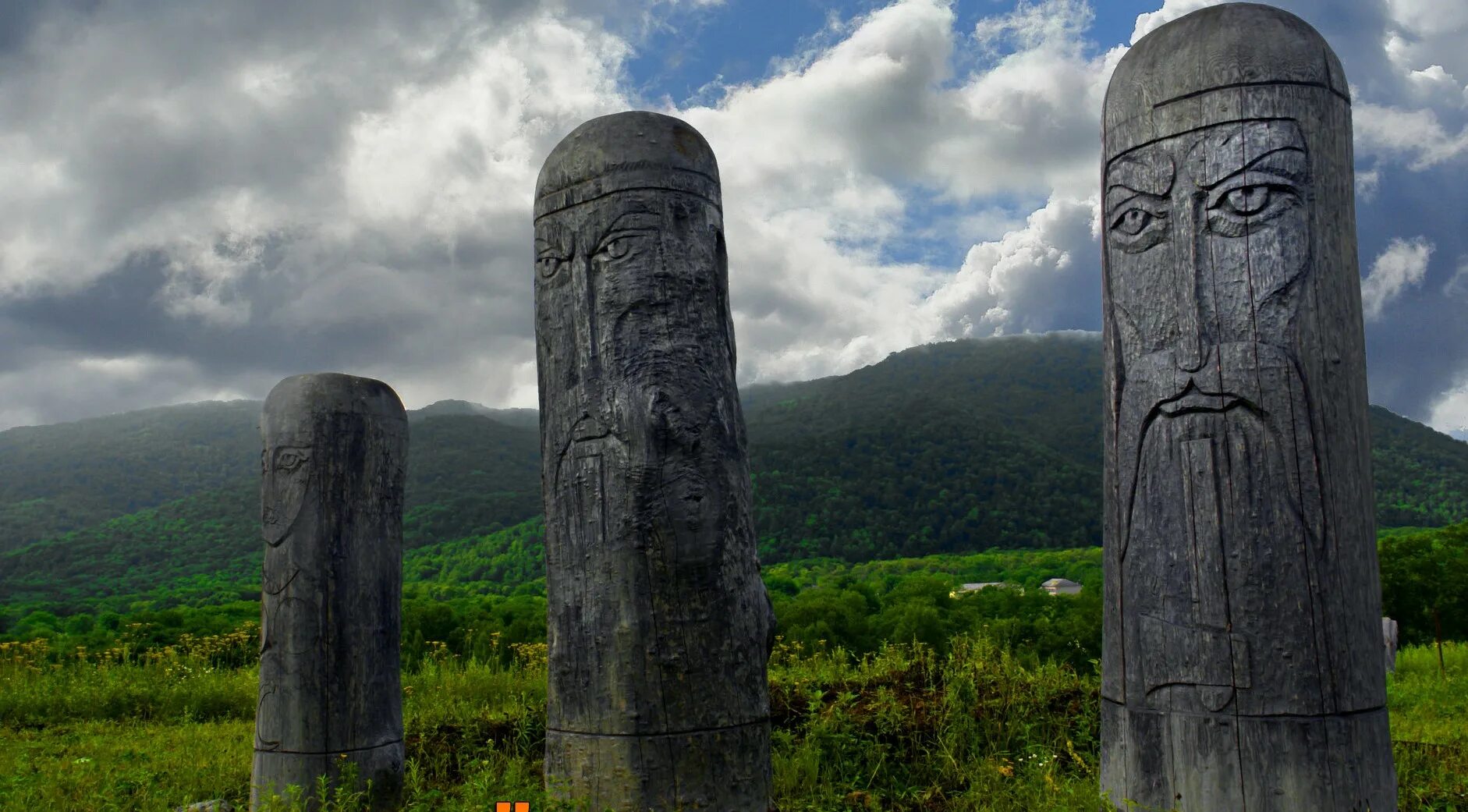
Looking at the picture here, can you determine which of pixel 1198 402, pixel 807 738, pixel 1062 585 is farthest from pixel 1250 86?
pixel 1062 585

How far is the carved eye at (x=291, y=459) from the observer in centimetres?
659

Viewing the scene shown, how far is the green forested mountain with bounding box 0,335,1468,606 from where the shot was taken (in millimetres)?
35688

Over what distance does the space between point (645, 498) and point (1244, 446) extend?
2551mm

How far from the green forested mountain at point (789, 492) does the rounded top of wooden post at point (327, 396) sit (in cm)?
1978

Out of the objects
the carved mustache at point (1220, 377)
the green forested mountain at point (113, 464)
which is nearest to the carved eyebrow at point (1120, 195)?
the carved mustache at point (1220, 377)

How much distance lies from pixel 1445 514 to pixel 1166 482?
48225 millimetres

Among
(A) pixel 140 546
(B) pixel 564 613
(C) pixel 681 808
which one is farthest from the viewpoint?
(A) pixel 140 546

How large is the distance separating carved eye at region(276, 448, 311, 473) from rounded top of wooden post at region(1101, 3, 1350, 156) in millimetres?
5066

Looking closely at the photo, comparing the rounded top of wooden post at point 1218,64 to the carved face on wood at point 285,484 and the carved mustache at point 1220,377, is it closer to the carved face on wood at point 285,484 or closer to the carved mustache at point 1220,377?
the carved mustache at point 1220,377

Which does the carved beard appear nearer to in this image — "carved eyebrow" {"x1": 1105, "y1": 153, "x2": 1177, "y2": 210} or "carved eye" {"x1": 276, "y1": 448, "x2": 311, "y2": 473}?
"carved eyebrow" {"x1": 1105, "y1": 153, "x2": 1177, "y2": 210}

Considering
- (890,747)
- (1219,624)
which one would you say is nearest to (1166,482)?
(1219,624)

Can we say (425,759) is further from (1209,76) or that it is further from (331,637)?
(1209,76)

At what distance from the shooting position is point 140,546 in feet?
140

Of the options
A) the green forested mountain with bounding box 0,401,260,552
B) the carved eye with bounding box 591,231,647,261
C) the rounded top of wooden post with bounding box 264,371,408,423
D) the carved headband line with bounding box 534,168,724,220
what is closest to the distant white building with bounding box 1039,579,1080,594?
the rounded top of wooden post with bounding box 264,371,408,423
